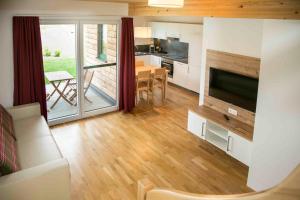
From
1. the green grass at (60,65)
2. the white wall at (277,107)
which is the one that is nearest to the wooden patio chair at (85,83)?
the green grass at (60,65)

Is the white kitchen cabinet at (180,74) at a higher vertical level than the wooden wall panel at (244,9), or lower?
lower

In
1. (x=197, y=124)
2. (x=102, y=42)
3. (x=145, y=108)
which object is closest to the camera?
(x=197, y=124)

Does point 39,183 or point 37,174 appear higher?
point 37,174

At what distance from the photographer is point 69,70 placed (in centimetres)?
608

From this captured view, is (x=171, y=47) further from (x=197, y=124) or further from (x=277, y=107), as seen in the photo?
(x=277, y=107)

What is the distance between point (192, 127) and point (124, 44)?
2.41m

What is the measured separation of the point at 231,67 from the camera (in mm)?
4781

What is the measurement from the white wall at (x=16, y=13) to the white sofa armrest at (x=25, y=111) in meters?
0.44

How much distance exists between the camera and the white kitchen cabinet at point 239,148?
4.13m

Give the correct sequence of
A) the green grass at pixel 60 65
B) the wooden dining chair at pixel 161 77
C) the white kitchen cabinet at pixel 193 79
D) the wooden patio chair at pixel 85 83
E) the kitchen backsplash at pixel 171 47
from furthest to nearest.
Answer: the kitchen backsplash at pixel 171 47, the white kitchen cabinet at pixel 193 79, the wooden dining chair at pixel 161 77, the wooden patio chair at pixel 85 83, the green grass at pixel 60 65

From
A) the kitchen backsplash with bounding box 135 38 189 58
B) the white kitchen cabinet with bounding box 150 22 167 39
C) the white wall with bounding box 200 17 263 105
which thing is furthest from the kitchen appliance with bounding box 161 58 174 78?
the white wall with bounding box 200 17 263 105

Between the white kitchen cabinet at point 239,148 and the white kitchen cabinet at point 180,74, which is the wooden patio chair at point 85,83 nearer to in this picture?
the white kitchen cabinet at point 180,74

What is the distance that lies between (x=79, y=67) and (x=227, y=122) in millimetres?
3197

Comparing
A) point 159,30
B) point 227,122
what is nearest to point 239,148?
point 227,122
